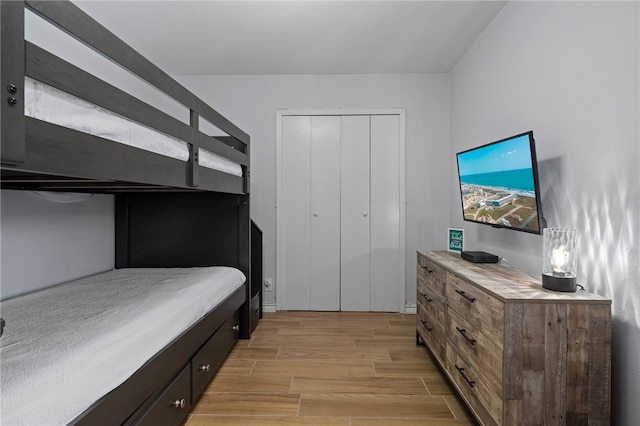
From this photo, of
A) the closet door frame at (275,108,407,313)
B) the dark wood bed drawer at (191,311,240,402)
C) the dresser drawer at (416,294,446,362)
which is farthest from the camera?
the closet door frame at (275,108,407,313)

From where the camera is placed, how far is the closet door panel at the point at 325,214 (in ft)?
12.3

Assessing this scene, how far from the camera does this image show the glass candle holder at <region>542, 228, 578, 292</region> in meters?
1.52

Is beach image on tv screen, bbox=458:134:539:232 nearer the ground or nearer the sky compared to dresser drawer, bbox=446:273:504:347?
nearer the sky

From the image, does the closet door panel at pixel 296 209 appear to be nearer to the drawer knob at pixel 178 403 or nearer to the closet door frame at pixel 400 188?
the closet door frame at pixel 400 188

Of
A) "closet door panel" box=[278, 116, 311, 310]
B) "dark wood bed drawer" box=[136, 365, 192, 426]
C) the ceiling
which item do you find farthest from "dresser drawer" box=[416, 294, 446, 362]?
the ceiling

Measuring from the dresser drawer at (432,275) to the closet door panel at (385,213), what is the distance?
2.92 feet

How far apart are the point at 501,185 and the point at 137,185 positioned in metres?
2.03

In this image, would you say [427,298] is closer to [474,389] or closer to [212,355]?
[474,389]

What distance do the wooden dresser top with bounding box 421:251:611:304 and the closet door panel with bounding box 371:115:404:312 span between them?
127cm

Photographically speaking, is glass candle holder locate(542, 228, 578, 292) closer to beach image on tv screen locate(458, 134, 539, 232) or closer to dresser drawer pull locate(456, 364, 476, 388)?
beach image on tv screen locate(458, 134, 539, 232)

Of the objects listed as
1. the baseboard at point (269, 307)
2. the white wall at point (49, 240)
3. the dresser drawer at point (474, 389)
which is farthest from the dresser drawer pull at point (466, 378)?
the white wall at point (49, 240)

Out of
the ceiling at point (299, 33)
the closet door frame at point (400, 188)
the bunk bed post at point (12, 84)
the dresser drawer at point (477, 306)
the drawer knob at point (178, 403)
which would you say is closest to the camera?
the bunk bed post at point (12, 84)

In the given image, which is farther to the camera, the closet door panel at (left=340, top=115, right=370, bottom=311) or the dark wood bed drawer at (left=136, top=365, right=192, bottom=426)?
the closet door panel at (left=340, top=115, right=370, bottom=311)

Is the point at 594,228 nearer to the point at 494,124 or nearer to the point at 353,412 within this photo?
the point at 494,124
